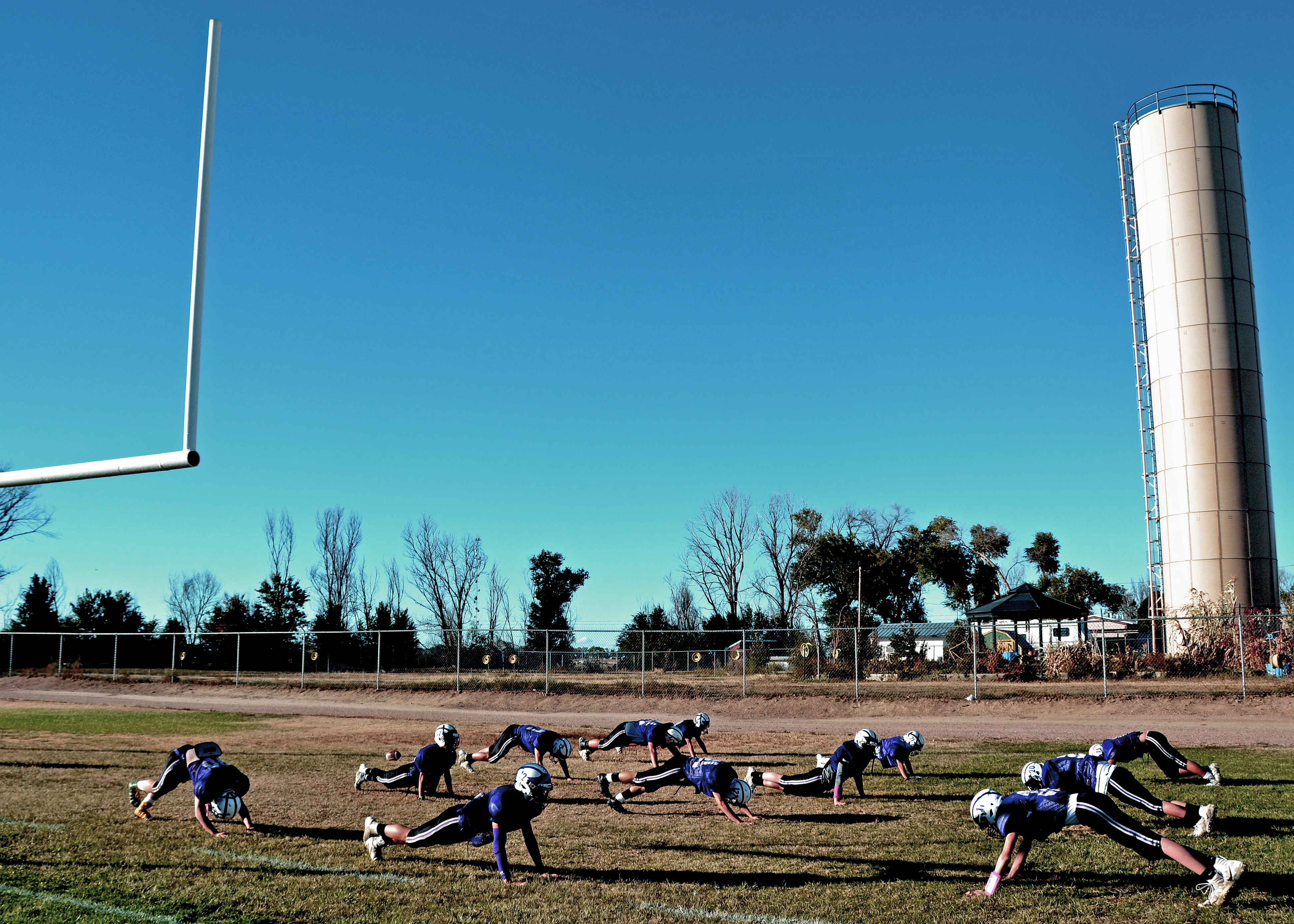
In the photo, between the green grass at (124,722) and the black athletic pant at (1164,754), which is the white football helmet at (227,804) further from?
the green grass at (124,722)

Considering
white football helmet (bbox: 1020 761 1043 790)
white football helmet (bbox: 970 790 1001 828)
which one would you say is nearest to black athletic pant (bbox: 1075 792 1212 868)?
white football helmet (bbox: 970 790 1001 828)

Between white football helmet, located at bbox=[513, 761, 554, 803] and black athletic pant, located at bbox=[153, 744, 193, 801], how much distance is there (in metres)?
5.40

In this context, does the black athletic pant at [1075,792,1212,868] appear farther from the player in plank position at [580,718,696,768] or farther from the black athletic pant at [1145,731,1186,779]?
the player in plank position at [580,718,696,768]

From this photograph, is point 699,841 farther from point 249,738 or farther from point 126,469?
point 249,738

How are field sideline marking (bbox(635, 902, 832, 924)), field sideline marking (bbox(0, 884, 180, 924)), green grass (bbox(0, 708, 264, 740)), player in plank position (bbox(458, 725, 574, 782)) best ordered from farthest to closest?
green grass (bbox(0, 708, 264, 740)) < player in plank position (bbox(458, 725, 574, 782)) < field sideline marking (bbox(0, 884, 180, 924)) < field sideline marking (bbox(635, 902, 832, 924))

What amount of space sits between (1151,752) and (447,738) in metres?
10.4

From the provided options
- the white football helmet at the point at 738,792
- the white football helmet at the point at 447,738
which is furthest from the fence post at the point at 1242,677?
the white football helmet at the point at 447,738

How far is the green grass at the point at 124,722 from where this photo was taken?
24812 mm

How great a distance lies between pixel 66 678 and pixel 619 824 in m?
44.8

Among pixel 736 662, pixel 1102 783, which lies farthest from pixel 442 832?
pixel 736 662

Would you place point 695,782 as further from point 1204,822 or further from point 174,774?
point 174,774

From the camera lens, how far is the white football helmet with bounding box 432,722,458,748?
14.1 metres

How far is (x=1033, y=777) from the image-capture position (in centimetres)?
1033

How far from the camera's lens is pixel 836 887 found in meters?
8.94
